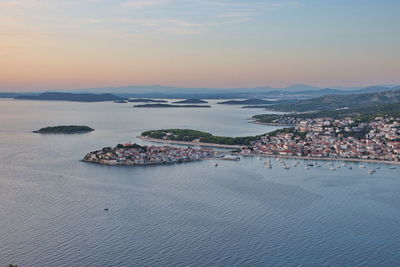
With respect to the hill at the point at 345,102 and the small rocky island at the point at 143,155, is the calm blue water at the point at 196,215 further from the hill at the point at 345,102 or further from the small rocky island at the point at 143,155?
the hill at the point at 345,102

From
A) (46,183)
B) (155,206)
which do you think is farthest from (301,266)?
(46,183)

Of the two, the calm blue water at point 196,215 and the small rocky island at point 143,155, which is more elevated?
the small rocky island at point 143,155

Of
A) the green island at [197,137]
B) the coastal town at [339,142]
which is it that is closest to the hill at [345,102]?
the coastal town at [339,142]

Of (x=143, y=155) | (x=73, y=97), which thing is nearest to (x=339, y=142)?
(x=143, y=155)

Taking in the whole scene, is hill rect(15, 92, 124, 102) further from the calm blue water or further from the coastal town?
the calm blue water

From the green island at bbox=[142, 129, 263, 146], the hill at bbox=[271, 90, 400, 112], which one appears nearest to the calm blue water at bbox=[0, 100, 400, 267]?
the green island at bbox=[142, 129, 263, 146]

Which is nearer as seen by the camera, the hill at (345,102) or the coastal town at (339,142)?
the coastal town at (339,142)

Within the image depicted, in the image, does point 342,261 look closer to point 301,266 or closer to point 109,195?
point 301,266
